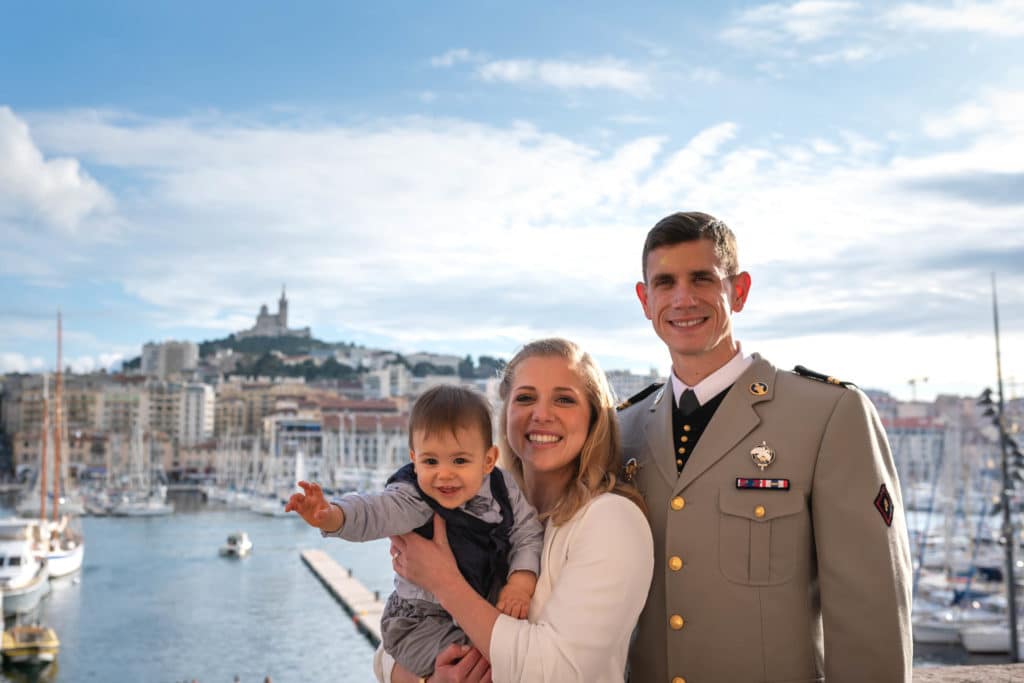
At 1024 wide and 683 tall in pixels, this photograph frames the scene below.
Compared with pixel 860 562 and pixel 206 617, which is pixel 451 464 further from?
pixel 206 617

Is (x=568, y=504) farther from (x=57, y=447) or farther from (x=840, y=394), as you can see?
(x=57, y=447)

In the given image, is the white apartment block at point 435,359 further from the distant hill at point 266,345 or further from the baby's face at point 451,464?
the baby's face at point 451,464

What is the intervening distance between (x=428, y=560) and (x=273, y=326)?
117m

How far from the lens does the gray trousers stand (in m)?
1.86

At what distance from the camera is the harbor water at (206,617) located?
18.2m

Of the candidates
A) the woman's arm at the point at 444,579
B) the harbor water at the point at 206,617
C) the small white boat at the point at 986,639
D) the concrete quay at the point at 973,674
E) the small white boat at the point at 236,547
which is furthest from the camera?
the small white boat at the point at 236,547

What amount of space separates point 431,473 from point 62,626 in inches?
928

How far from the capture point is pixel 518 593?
69.2 inches


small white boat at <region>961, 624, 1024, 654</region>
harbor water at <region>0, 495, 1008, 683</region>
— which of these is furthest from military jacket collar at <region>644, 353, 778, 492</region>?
small white boat at <region>961, 624, 1024, 654</region>

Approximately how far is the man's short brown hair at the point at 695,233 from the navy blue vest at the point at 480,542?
1.99ft

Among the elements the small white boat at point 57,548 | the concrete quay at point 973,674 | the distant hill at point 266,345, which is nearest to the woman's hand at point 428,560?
the concrete quay at point 973,674

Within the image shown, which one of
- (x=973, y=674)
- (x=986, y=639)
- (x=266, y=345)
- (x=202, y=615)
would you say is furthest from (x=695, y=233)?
(x=266, y=345)

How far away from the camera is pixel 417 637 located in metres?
1.89

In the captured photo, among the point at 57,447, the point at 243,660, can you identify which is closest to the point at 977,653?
the point at 243,660
